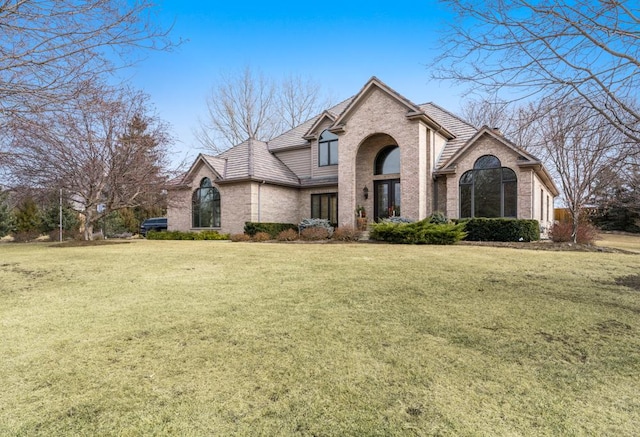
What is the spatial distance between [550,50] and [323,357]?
17.4 ft

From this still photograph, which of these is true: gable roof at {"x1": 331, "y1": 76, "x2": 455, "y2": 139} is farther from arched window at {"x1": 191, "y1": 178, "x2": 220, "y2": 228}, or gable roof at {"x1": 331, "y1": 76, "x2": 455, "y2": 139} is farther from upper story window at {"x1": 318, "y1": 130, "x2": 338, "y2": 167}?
arched window at {"x1": 191, "y1": 178, "x2": 220, "y2": 228}

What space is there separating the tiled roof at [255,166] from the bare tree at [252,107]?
1298 centimetres

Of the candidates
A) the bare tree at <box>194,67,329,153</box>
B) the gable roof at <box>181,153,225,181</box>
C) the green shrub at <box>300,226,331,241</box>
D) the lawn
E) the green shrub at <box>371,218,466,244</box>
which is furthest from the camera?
the bare tree at <box>194,67,329,153</box>

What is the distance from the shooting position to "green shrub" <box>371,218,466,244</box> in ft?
44.6

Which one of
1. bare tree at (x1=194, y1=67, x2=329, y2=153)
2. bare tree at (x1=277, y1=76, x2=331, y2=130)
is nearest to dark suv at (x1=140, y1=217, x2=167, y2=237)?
bare tree at (x1=194, y1=67, x2=329, y2=153)

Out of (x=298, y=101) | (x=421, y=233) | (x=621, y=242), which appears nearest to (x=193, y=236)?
(x=421, y=233)

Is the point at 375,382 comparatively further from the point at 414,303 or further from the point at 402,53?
the point at 402,53

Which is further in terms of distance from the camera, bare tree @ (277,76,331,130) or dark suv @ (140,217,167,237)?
bare tree @ (277,76,331,130)

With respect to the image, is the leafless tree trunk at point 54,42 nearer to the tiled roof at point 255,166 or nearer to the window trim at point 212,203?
the tiled roof at point 255,166

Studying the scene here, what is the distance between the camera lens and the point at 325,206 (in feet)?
73.2

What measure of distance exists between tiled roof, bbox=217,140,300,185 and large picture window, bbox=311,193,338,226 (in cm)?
167

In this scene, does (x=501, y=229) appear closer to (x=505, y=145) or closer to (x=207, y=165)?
(x=505, y=145)

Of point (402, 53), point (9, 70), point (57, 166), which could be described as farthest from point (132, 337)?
point (57, 166)

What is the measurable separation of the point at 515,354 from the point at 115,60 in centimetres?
666
